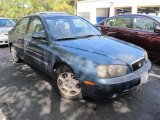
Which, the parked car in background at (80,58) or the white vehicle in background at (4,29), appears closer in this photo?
the parked car in background at (80,58)

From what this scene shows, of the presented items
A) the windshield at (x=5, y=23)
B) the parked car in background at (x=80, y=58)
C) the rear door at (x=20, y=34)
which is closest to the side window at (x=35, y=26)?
the parked car in background at (x=80, y=58)

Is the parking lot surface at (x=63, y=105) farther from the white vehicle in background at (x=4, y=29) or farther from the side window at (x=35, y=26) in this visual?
the white vehicle in background at (x=4, y=29)

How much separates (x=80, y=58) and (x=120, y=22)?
4373 millimetres

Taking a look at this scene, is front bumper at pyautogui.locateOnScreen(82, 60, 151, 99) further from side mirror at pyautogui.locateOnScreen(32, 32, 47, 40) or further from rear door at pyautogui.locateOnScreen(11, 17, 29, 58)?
rear door at pyautogui.locateOnScreen(11, 17, 29, 58)

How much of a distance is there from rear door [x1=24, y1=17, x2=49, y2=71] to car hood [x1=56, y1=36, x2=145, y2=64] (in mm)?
481

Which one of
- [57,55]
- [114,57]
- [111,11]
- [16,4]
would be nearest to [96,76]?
[114,57]

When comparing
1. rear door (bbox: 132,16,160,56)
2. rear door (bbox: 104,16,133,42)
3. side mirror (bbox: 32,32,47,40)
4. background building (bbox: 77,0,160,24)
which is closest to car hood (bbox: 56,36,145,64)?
side mirror (bbox: 32,32,47,40)

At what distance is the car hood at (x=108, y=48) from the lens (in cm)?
401

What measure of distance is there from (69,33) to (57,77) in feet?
3.45

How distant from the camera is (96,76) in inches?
145

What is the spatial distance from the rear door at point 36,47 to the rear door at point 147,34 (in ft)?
10.7

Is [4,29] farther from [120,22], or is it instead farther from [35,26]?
[35,26]

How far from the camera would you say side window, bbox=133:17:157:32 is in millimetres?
6910

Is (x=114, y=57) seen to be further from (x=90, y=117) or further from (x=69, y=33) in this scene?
(x=69, y=33)
